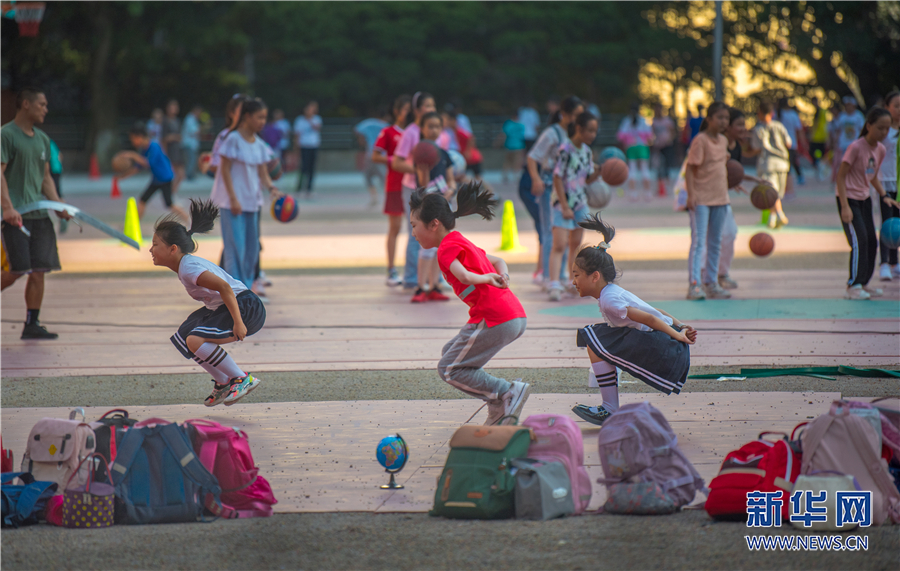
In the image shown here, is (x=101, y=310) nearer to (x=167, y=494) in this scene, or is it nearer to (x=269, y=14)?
(x=167, y=494)

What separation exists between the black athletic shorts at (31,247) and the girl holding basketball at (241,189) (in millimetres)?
1588

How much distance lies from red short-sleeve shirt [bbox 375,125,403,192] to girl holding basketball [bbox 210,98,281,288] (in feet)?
4.98

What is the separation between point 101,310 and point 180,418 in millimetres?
4456

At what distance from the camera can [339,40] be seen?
37.3 metres

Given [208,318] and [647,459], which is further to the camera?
[208,318]

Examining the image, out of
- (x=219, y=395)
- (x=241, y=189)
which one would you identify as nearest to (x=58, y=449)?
(x=219, y=395)

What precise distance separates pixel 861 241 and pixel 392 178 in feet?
15.8

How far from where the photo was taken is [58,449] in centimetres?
424

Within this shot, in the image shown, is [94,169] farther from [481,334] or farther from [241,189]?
[481,334]

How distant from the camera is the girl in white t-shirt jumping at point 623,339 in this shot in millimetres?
5312

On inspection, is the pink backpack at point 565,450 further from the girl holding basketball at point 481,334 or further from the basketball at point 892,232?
the basketball at point 892,232

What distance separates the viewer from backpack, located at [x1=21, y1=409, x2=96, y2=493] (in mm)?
4215

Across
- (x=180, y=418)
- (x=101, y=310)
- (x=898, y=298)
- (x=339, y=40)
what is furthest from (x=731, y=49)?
(x=180, y=418)

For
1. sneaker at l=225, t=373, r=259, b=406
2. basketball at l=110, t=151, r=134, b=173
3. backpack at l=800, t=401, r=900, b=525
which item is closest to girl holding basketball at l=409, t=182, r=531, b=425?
sneaker at l=225, t=373, r=259, b=406
